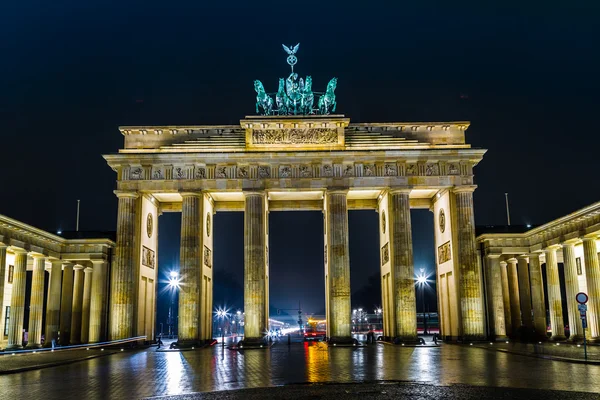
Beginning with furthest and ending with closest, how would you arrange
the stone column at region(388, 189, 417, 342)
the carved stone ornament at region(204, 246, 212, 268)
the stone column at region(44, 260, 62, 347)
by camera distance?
the carved stone ornament at region(204, 246, 212, 268), the stone column at region(44, 260, 62, 347), the stone column at region(388, 189, 417, 342)

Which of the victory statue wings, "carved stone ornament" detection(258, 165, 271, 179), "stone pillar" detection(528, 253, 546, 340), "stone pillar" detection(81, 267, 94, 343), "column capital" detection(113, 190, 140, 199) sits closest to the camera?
"stone pillar" detection(528, 253, 546, 340)

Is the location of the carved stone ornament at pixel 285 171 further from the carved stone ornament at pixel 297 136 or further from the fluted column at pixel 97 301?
the fluted column at pixel 97 301

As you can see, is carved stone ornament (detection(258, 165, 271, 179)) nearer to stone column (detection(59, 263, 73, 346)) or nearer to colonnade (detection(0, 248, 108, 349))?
colonnade (detection(0, 248, 108, 349))

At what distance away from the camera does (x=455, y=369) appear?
22531 mm

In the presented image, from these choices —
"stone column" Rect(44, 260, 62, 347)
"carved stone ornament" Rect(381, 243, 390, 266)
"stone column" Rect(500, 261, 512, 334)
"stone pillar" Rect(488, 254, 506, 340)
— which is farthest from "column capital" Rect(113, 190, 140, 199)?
"stone column" Rect(500, 261, 512, 334)

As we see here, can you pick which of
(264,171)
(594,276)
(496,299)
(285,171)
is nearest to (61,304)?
(264,171)

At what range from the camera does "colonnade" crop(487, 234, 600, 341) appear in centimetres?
4031

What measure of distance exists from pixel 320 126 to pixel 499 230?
1740 centimetres

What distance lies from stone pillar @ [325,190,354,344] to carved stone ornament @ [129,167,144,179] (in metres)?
15.3

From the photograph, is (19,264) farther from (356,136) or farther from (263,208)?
(356,136)

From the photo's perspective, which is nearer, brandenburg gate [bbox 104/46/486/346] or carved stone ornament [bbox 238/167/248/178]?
brandenburg gate [bbox 104/46/486/346]

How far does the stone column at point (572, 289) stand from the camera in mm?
42750

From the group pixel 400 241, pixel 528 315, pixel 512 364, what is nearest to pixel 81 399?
pixel 512 364

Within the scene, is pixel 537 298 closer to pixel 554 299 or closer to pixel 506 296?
pixel 554 299
